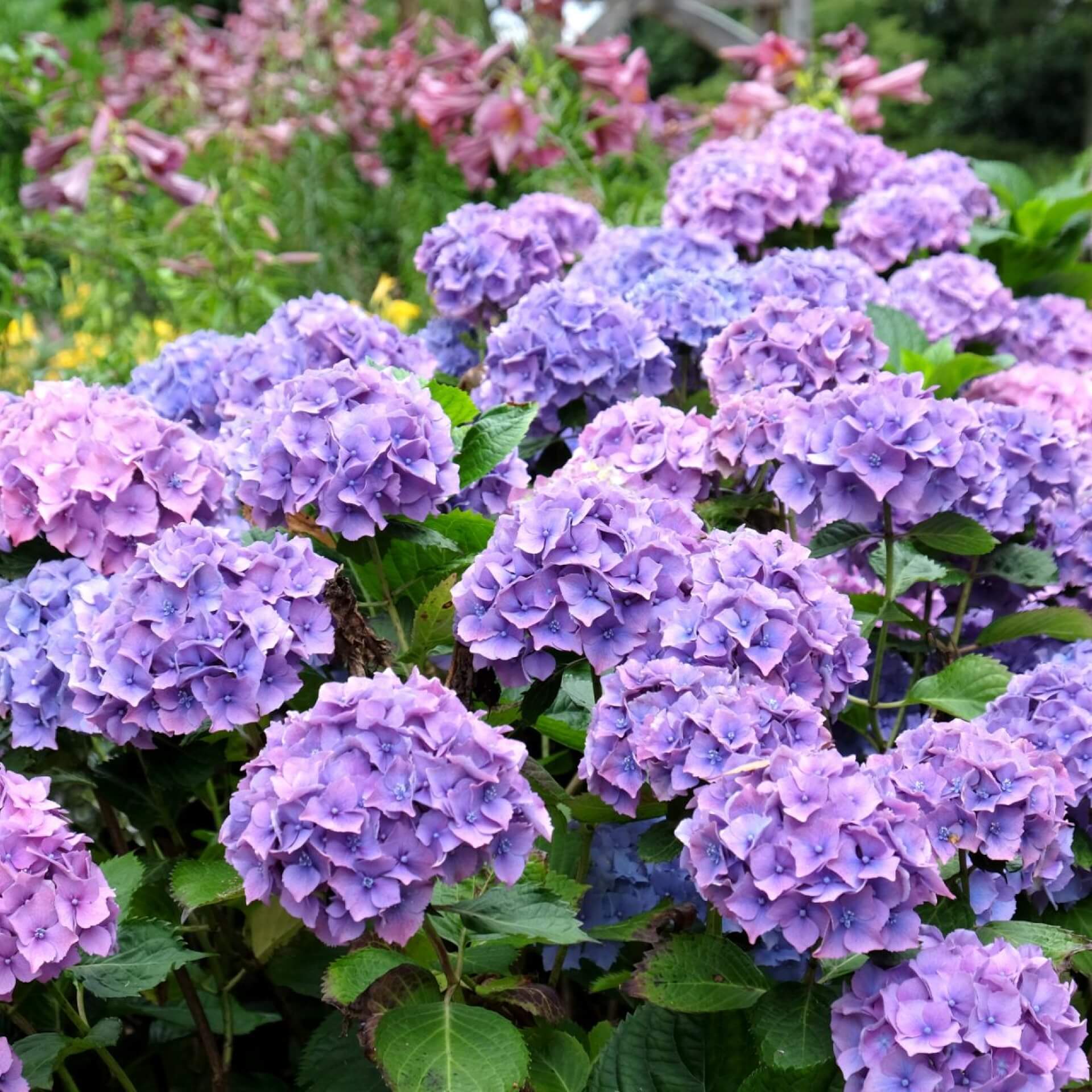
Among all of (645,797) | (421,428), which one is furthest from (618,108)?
(645,797)

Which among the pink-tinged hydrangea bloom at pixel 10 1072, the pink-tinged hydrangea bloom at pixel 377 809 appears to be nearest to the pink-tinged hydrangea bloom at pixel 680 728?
the pink-tinged hydrangea bloom at pixel 377 809

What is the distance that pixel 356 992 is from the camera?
1353mm

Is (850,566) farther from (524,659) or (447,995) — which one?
(447,995)

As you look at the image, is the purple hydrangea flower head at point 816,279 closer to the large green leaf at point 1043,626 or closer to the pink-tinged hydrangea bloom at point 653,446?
the pink-tinged hydrangea bloom at point 653,446

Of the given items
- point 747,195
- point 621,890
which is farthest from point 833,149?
point 621,890

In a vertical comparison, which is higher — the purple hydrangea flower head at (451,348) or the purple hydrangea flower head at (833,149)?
the purple hydrangea flower head at (833,149)

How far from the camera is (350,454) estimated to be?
4.99 ft

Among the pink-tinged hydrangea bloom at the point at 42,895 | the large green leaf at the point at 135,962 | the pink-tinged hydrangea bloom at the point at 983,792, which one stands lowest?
the large green leaf at the point at 135,962

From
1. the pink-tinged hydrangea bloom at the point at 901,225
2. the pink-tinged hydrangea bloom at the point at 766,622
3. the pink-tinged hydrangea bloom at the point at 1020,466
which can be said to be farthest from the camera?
the pink-tinged hydrangea bloom at the point at 901,225

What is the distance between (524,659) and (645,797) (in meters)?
0.20

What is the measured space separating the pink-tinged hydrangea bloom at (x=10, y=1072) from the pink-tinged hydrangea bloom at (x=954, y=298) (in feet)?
6.63

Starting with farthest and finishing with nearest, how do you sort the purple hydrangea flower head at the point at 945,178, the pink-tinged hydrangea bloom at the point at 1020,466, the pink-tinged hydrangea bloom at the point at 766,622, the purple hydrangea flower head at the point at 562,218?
the purple hydrangea flower head at the point at 945,178, the purple hydrangea flower head at the point at 562,218, the pink-tinged hydrangea bloom at the point at 1020,466, the pink-tinged hydrangea bloom at the point at 766,622

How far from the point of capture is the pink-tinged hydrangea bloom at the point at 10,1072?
1.23m

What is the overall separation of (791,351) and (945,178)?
1.37 m
